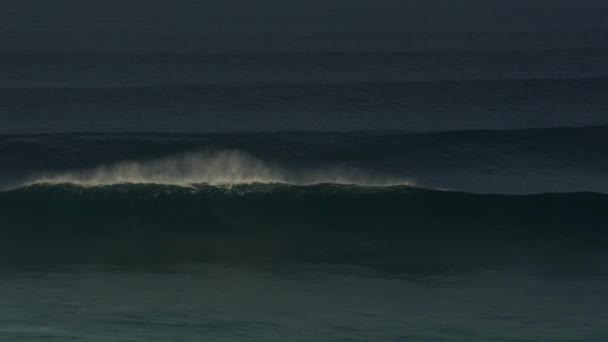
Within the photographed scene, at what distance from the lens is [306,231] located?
2066 cm

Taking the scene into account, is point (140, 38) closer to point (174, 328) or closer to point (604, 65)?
point (604, 65)

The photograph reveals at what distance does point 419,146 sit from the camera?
91.7 ft

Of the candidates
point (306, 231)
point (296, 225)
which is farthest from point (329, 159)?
point (306, 231)

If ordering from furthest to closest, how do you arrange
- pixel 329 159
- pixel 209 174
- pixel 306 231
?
pixel 329 159 < pixel 209 174 < pixel 306 231

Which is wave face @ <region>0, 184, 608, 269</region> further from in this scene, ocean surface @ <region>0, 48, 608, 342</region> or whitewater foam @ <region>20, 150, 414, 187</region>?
whitewater foam @ <region>20, 150, 414, 187</region>

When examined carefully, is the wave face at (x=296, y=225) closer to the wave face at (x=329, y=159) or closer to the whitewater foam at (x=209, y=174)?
the whitewater foam at (x=209, y=174)

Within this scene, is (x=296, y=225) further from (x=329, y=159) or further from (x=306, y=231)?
(x=329, y=159)

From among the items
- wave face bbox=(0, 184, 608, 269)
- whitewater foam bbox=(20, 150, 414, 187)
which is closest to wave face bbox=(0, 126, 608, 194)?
whitewater foam bbox=(20, 150, 414, 187)

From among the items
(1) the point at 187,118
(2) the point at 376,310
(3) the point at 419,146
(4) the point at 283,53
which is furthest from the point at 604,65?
(2) the point at 376,310

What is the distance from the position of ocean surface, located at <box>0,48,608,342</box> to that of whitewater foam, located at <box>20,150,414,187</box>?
0.24ft

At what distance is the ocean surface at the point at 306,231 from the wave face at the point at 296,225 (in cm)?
5

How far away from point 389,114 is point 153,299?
21964 millimetres

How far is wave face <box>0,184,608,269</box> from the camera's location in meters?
19.3

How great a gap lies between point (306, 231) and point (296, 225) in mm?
365
